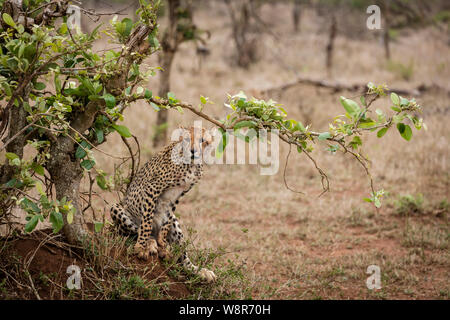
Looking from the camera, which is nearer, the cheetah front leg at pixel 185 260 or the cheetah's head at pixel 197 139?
A: the cheetah's head at pixel 197 139

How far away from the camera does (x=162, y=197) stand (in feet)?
14.3

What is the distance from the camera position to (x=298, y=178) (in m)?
8.14

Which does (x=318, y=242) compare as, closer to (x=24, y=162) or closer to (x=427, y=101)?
(x=24, y=162)

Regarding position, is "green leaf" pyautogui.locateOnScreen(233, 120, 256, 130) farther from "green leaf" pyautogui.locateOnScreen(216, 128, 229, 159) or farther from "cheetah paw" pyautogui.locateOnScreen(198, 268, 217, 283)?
"cheetah paw" pyautogui.locateOnScreen(198, 268, 217, 283)

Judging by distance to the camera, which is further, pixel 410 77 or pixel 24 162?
pixel 410 77

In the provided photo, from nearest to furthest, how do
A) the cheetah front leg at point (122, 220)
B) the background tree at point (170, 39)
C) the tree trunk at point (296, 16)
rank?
the cheetah front leg at point (122, 220), the background tree at point (170, 39), the tree trunk at point (296, 16)

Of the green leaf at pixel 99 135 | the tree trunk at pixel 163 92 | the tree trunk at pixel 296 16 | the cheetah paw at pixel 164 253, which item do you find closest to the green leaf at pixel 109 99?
the green leaf at pixel 99 135

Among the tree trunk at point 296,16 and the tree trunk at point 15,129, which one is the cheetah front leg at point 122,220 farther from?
the tree trunk at point 296,16

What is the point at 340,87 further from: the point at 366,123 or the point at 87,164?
the point at 87,164

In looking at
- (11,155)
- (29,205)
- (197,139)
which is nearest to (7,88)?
(11,155)

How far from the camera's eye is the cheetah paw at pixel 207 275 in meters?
4.31
